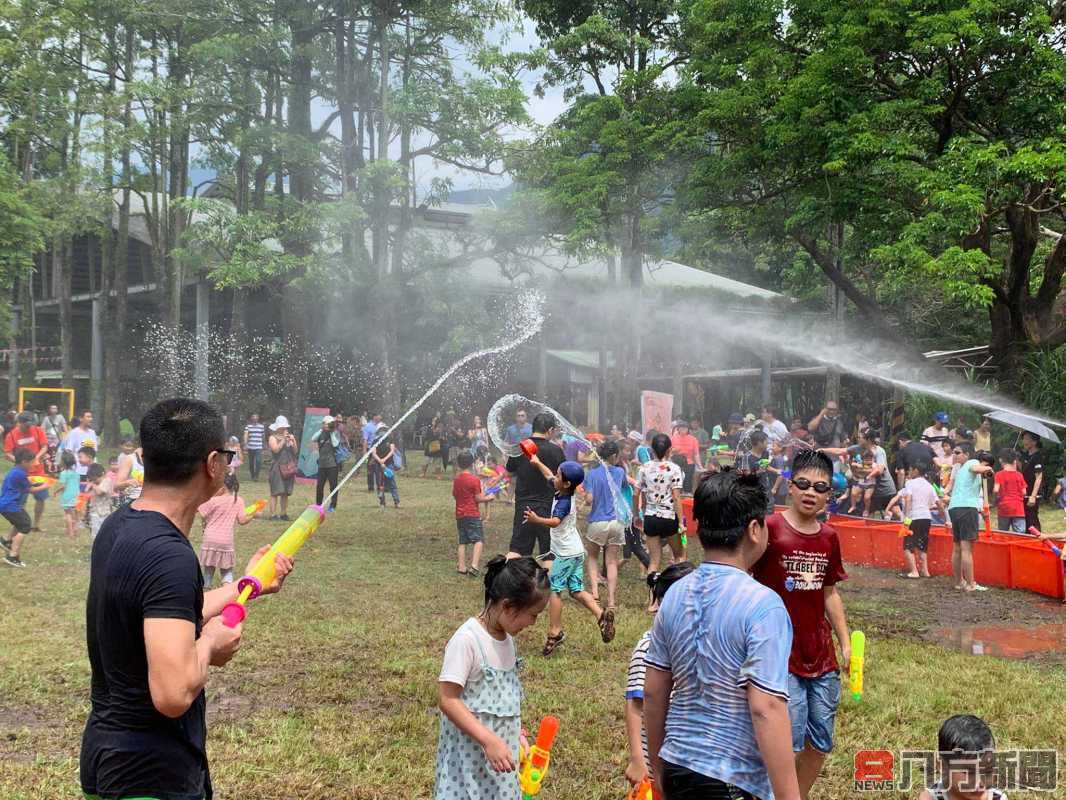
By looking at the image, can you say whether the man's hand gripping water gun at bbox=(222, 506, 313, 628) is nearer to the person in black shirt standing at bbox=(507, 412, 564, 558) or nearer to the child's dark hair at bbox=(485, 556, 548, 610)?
the child's dark hair at bbox=(485, 556, 548, 610)

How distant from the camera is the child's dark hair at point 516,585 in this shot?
3.51m

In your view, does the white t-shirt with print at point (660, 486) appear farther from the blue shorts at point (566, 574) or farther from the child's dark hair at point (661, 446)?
the blue shorts at point (566, 574)

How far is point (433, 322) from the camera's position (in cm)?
2527

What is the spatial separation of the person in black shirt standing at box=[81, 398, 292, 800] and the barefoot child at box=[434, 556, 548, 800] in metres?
1.07

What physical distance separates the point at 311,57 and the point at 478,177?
556 centimetres

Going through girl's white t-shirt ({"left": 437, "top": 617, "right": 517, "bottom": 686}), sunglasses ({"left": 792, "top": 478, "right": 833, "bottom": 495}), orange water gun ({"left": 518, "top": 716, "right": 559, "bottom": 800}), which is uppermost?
sunglasses ({"left": 792, "top": 478, "right": 833, "bottom": 495})

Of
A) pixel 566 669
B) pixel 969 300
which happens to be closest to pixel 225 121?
pixel 969 300

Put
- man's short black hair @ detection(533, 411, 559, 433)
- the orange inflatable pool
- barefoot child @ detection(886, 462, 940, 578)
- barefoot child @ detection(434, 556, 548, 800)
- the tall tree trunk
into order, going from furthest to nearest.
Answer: the tall tree trunk < barefoot child @ detection(886, 462, 940, 578) < the orange inflatable pool < man's short black hair @ detection(533, 411, 559, 433) < barefoot child @ detection(434, 556, 548, 800)

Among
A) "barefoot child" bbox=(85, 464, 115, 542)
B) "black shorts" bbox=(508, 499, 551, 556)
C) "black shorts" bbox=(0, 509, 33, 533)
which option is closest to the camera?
"black shorts" bbox=(508, 499, 551, 556)

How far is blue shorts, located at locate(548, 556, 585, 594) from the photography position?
26.1 ft

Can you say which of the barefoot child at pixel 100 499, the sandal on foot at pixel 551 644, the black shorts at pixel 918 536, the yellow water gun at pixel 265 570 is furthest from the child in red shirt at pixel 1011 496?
the barefoot child at pixel 100 499

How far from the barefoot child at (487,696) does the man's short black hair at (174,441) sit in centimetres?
132

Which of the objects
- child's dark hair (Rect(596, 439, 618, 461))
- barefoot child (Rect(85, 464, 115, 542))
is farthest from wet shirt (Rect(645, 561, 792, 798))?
barefoot child (Rect(85, 464, 115, 542))

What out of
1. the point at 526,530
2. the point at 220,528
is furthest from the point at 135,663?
the point at 220,528
